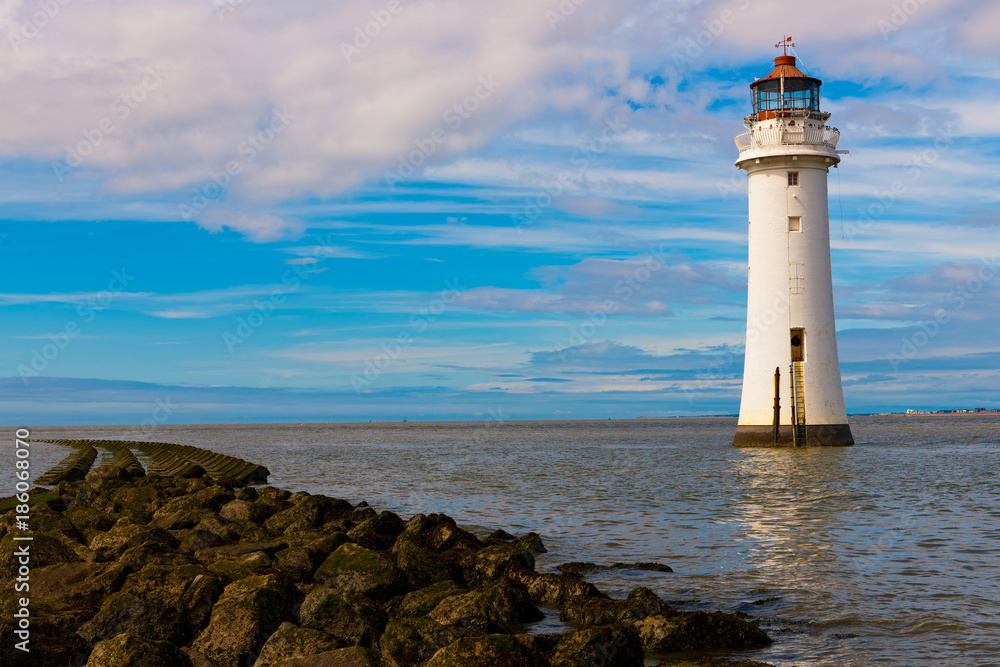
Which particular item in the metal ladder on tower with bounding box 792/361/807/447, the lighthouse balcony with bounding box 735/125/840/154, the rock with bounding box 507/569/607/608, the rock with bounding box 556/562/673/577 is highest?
the lighthouse balcony with bounding box 735/125/840/154

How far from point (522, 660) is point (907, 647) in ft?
11.3

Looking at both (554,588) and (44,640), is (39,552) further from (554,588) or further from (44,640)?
(554,588)

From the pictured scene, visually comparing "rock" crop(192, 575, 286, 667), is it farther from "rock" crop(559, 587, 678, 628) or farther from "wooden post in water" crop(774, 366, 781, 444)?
"wooden post in water" crop(774, 366, 781, 444)

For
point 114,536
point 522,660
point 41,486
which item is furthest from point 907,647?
point 41,486

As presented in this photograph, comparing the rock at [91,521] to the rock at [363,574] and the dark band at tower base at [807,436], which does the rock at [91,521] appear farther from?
the dark band at tower base at [807,436]

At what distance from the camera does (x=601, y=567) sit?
11.1 m

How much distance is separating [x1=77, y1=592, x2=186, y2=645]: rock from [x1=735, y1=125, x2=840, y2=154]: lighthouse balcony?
25518 mm

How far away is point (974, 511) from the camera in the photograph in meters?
15.9

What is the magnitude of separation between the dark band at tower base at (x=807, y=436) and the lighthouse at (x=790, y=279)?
31mm

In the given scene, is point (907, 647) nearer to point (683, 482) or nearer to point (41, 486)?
point (683, 482)

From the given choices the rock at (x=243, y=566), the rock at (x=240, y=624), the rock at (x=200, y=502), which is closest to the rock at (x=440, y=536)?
the rock at (x=243, y=566)

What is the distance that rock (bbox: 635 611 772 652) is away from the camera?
7430 mm

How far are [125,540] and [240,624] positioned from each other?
480 centimetres

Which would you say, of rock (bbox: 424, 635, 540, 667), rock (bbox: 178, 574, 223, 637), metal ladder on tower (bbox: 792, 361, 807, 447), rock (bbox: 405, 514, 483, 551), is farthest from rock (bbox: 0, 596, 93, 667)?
metal ladder on tower (bbox: 792, 361, 807, 447)
